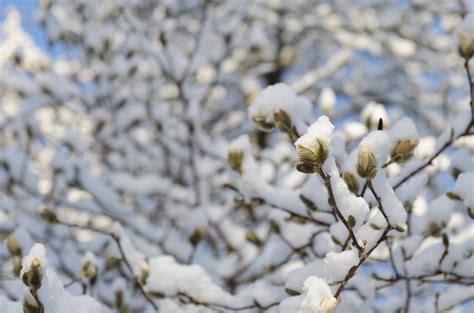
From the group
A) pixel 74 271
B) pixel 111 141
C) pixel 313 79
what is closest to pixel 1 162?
pixel 74 271

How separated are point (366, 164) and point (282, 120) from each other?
34 centimetres

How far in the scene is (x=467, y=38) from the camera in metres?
1.38

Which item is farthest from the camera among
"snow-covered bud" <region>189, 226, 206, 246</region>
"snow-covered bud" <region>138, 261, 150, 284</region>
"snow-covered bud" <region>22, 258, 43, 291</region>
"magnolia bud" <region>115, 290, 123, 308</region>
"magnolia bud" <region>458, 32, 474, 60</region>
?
"snow-covered bud" <region>189, 226, 206, 246</region>

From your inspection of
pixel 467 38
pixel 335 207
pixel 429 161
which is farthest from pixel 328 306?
pixel 467 38

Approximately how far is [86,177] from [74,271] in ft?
1.51

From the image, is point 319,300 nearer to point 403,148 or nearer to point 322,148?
point 322,148

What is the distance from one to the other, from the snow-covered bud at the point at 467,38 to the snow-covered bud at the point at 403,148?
30cm

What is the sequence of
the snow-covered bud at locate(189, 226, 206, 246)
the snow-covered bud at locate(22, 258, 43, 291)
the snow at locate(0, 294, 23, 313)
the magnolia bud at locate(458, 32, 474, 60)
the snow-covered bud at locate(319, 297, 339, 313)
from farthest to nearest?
the snow-covered bud at locate(189, 226, 206, 246)
the magnolia bud at locate(458, 32, 474, 60)
the snow at locate(0, 294, 23, 313)
the snow-covered bud at locate(22, 258, 43, 291)
the snow-covered bud at locate(319, 297, 339, 313)

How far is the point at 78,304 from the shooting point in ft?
4.05

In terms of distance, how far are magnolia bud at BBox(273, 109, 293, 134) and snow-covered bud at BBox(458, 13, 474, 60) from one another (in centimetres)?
48

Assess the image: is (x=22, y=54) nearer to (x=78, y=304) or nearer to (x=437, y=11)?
(x=78, y=304)

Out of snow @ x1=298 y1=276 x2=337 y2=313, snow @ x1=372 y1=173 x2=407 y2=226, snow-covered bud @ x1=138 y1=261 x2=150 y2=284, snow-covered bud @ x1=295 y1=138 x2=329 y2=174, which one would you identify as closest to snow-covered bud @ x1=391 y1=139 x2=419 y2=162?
snow @ x1=372 y1=173 x2=407 y2=226

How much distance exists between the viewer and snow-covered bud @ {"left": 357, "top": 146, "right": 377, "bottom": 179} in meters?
1.12

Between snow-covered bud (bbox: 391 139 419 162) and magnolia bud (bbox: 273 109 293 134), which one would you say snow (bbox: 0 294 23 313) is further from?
snow-covered bud (bbox: 391 139 419 162)
